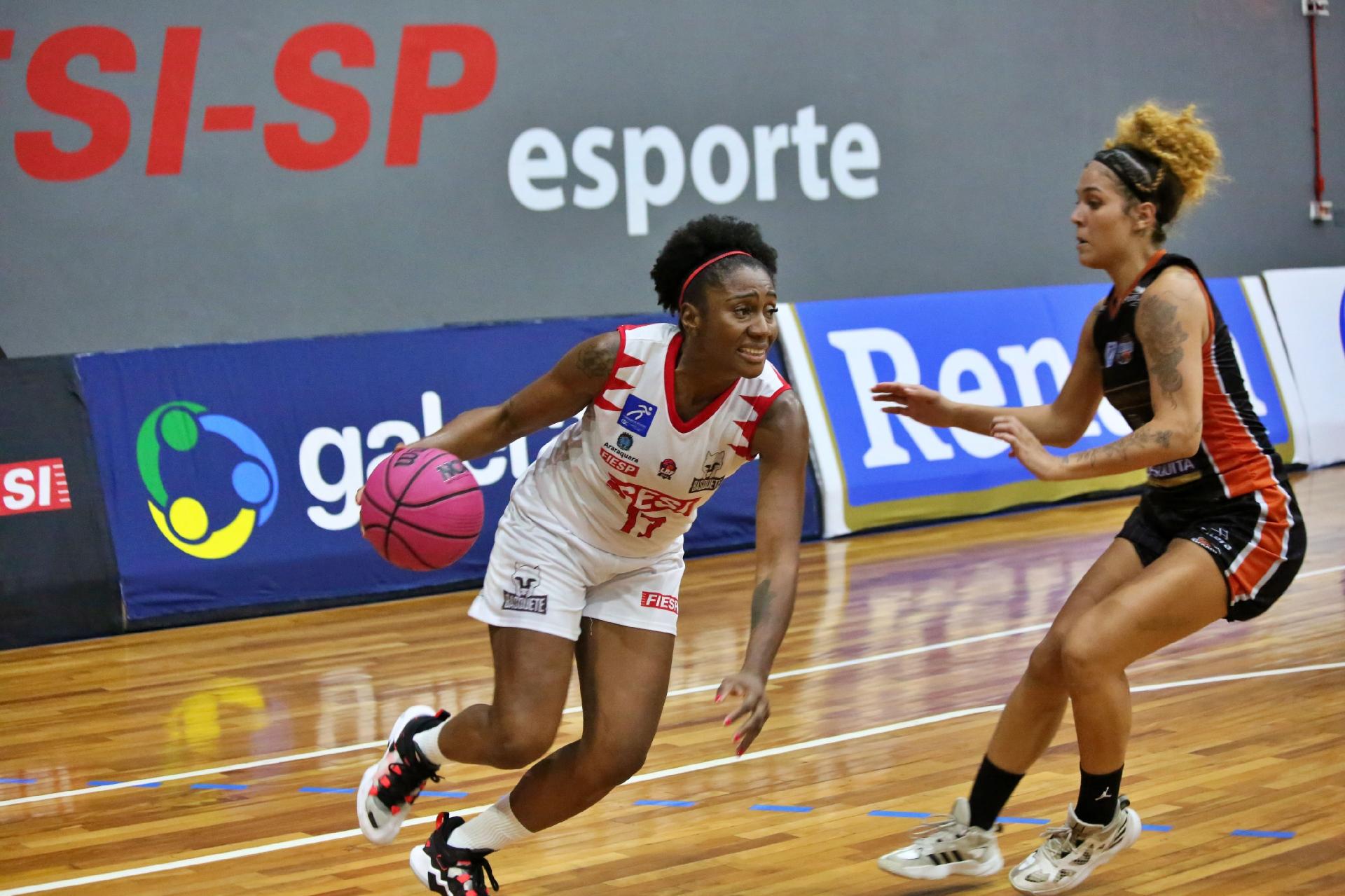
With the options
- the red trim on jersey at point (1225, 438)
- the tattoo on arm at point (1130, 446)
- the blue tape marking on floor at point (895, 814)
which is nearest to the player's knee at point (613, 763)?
the blue tape marking on floor at point (895, 814)

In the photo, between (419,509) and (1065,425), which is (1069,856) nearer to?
(1065,425)

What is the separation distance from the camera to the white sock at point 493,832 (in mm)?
3865

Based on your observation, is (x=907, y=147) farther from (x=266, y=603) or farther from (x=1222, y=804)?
(x=1222, y=804)

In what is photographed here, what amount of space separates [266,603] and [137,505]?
0.83 m

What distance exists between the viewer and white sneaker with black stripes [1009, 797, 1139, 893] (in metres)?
3.86

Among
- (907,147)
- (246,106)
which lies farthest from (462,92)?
(907,147)

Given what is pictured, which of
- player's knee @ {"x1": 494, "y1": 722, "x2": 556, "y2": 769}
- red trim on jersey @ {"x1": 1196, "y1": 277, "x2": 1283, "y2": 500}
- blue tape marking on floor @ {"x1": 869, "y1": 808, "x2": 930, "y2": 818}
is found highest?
red trim on jersey @ {"x1": 1196, "y1": 277, "x2": 1283, "y2": 500}

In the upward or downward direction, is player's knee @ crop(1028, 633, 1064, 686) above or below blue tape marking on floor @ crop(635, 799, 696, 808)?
above

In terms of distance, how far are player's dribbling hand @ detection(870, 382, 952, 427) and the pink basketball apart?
1.20 m

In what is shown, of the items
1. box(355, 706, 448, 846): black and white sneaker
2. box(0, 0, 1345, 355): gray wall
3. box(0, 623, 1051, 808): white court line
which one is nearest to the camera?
box(355, 706, 448, 846): black and white sneaker

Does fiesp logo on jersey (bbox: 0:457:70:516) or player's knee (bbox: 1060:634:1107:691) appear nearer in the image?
player's knee (bbox: 1060:634:1107:691)

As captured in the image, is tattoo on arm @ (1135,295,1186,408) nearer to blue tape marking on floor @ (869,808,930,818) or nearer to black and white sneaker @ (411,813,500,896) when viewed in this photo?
blue tape marking on floor @ (869,808,930,818)

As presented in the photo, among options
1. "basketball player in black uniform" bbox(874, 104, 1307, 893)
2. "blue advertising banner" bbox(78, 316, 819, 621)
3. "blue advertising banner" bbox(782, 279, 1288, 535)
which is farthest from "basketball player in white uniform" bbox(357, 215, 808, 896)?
"blue advertising banner" bbox(782, 279, 1288, 535)

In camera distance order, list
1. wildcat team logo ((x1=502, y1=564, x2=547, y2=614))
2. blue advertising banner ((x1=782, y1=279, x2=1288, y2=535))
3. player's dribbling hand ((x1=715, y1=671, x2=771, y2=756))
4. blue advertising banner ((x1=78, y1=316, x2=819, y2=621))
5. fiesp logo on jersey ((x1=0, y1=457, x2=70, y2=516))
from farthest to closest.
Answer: blue advertising banner ((x1=782, y1=279, x2=1288, y2=535))
blue advertising banner ((x1=78, y1=316, x2=819, y2=621))
fiesp logo on jersey ((x1=0, y1=457, x2=70, y2=516))
wildcat team logo ((x1=502, y1=564, x2=547, y2=614))
player's dribbling hand ((x1=715, y1=671, x2=771, y2=756))
